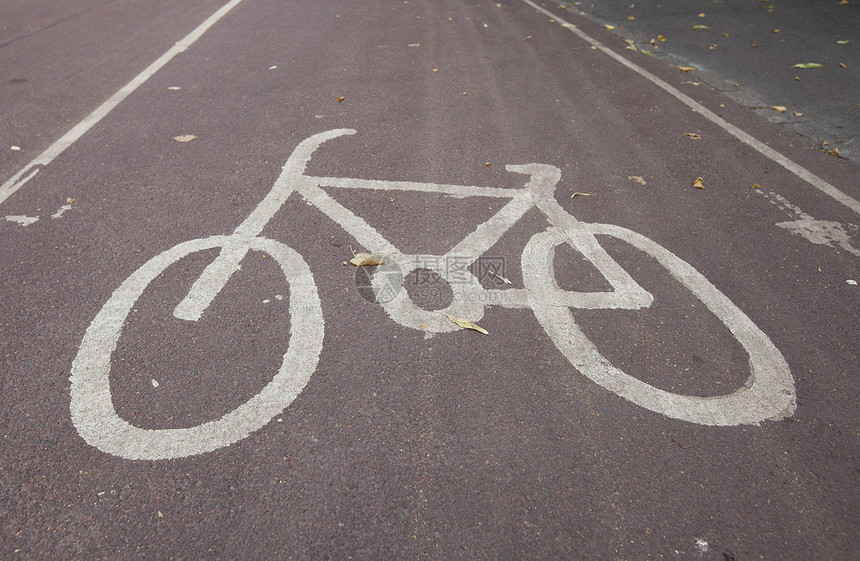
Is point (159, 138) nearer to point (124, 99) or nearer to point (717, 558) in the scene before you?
point (124, 99)

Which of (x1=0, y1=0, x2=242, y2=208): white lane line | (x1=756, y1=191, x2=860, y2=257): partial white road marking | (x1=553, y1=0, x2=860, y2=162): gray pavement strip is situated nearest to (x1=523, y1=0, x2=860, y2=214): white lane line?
(x1=756, y1=191, x2=860, y2=257): partial white road marking

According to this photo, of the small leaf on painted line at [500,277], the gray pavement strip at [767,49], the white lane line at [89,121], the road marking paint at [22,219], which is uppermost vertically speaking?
the gray pavement strip at [767,49]

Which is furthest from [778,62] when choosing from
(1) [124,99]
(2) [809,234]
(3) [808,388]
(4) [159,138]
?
(1) [124,99]

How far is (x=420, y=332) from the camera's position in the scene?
9.93 feet

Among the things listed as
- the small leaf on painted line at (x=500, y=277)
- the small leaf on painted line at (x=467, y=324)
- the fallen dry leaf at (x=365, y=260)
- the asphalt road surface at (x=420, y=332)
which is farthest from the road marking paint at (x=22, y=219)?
the small leaf on painted line at (x=500, y=277)

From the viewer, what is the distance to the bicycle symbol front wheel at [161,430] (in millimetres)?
2391

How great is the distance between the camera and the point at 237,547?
205cm

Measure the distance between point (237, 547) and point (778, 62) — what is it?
8439 millimetres

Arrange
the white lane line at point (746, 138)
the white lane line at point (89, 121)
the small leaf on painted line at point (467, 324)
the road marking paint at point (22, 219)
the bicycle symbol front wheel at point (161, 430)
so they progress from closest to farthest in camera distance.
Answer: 1. the bicycle symbol front wheel at point (161, 430)
2. the small leaf on painted line at point (467, 324)
3. the road marking paint at point (22, 219)
4. the white lane line at point (89, 121)
5. the white lane line at point (746, 138)

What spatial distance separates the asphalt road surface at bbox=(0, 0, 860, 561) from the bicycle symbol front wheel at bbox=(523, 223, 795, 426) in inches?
0.6

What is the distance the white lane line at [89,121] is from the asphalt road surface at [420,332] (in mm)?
35

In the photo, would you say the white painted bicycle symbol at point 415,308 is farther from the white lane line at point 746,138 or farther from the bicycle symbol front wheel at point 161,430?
the white lane line at point 746,138

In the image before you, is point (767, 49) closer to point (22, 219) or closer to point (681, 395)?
point (681, 395)

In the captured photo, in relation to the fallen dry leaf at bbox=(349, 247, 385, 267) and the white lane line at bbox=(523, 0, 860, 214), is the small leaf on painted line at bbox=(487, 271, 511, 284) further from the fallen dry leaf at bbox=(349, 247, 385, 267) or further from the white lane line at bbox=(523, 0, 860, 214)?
the white lane line at bbox=(523, 0, 860, 214)
